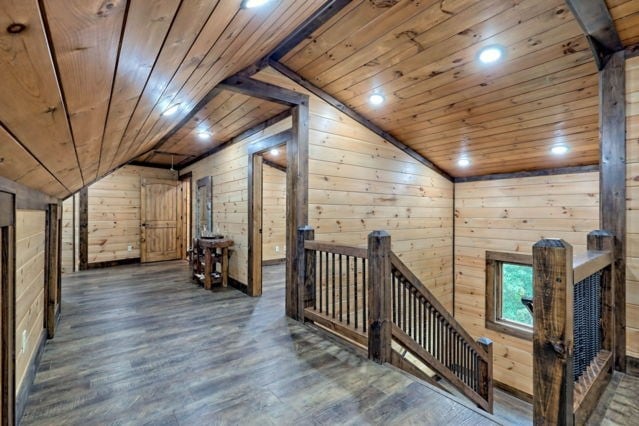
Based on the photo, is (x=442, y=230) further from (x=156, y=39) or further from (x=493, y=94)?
(x=156, y=39)

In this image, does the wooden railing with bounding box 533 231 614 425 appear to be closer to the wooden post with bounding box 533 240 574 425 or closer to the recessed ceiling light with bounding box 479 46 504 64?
the wooden post with bounding box 533 240 574 425

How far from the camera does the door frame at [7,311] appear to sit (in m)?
1.30

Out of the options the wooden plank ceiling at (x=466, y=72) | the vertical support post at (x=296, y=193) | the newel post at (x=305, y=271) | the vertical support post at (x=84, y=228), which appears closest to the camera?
the wooden plank ceiling at (x=466, y=72)

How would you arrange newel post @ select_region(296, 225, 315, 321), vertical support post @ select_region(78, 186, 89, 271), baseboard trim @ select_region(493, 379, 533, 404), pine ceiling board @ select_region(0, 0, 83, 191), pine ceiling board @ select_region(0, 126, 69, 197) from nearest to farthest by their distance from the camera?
pine ceiling board @ select_region(0, 0, 83, 191) < pine ceiling board @ select_region(0, 126, 69, 197) < newel post @ select_region(296, 225, 315, 321) < baseboard trim @ select_region(493, 379, 533, 404) < vertical support post @ select_region(78, 186, 89, 271)

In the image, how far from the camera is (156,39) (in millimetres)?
684

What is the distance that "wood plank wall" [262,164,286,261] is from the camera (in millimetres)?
7109

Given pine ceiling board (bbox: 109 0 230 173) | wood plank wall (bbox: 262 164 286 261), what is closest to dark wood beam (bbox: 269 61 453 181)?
pine ceiling board (bbox: 109 0 230 173)

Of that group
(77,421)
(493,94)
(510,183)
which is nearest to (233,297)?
(77,421)

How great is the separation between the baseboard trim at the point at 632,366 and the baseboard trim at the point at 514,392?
2.85 metres

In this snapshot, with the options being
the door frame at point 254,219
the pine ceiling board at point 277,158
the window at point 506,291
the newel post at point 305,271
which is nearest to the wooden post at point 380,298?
the newel post at point 305,271

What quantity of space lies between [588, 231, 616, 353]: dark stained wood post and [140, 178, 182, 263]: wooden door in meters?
7.42

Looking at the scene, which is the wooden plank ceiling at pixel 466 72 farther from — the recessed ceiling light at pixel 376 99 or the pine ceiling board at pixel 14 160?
the pine ceiling board at pixel 14 160

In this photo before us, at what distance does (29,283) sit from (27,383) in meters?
0.60

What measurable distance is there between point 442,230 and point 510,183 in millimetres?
1216
